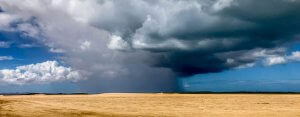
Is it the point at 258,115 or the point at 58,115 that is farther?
the point at 258,115

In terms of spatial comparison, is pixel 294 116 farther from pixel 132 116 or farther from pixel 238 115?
pixel 132 116

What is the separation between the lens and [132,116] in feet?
148

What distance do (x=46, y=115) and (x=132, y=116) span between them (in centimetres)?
988

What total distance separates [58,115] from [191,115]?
631 inches

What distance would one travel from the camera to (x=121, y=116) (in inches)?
1781

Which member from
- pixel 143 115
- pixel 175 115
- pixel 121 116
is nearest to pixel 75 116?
pixel 121 116

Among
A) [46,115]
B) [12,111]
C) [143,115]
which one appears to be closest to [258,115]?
[143,115]

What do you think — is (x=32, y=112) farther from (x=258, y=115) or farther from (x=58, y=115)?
(x=258, y=115)

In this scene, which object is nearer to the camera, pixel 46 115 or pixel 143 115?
pixel 46 115

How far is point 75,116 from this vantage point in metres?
43.4

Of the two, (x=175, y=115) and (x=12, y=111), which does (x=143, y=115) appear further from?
(x=12, y=111)

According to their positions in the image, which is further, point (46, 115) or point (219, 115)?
point (219, 115)

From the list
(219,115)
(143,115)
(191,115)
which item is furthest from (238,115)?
(143,115)

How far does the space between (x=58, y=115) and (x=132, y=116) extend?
28.1ft
